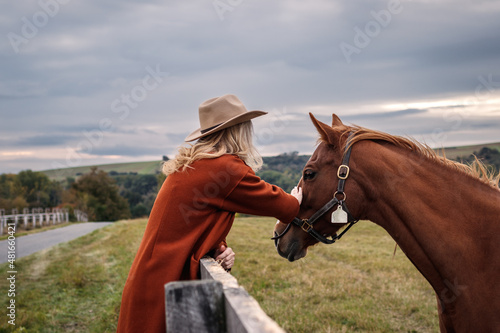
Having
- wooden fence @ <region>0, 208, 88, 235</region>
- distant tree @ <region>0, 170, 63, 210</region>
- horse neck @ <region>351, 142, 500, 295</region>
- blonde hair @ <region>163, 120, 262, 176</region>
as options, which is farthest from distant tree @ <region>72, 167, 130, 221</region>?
horse neck @ <region>351, 142, 500, 295</region>

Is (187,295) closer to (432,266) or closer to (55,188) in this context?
(432,266)

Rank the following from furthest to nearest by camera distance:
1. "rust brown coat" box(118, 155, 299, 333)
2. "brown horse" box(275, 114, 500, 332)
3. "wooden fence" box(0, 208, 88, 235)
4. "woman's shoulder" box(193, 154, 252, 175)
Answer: "wooden fence" box(0, 208, 88, 235) < "brown horse" box(275, 114, 500, 332) < "woman's shoulder" box(193, 154, 252, 175) < "rust brown coat" box(118, 155, 299, 333)

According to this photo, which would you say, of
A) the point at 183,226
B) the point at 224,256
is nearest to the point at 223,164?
the point at 183,226

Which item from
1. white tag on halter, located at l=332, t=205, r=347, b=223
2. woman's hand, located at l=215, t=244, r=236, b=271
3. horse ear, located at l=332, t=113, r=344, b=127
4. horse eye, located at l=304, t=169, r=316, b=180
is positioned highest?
horse ear, located at l=332, t=113, r=344, b=127

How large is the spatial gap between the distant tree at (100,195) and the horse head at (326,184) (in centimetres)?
6617

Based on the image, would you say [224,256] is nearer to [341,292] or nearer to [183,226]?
[183,226]

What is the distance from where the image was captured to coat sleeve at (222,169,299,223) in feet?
8.79

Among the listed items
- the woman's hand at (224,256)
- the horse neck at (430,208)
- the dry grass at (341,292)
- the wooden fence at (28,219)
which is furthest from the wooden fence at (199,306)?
the wooden fence at (28,219)

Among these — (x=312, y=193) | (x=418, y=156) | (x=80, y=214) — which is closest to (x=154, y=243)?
(x=312, y=193)

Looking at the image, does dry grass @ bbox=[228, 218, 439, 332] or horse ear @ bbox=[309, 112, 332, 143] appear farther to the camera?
dry grass @ bbox=[228, 218, 439, 332]

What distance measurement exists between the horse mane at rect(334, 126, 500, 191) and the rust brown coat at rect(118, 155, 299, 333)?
0.99 metres

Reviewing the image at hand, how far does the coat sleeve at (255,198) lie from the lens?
8.79ft

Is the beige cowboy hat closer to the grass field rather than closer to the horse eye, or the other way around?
the horse eye

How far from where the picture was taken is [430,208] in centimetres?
301
